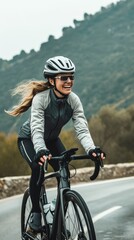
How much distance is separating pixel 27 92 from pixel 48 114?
14.5 inches

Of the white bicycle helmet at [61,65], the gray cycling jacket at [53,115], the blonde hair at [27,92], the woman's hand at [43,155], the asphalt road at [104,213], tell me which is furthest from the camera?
the asphalt road at [104,213]

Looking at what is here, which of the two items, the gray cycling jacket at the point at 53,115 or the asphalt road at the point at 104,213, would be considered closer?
the gray cycling jacket at the point at 53,115

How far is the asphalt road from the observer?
25.7 ft

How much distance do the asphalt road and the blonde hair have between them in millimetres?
2222

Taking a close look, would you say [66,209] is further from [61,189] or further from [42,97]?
[42,97]

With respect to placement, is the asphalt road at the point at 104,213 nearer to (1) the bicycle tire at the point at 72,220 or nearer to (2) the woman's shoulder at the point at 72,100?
(1) the bicycle tire at the point at 72,220

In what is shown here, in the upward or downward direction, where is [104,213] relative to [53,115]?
downward

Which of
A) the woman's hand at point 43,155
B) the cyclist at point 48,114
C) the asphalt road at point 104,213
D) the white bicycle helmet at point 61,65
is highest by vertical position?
the white bicycle helmet at point 61,65

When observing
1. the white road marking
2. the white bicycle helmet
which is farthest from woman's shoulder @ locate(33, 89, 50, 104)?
the white road marking

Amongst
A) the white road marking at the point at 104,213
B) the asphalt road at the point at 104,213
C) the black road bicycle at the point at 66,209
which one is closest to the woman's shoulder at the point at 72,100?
the black road bicycle at the point at 66,209

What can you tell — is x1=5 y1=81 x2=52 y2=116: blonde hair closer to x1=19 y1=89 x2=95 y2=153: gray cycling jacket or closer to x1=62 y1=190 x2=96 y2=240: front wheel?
x1=19 y1=89 x2=95 y2=153: gray cycling jacket

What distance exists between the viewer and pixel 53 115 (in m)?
5.41

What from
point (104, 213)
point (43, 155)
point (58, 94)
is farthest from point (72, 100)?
point (104, 213)

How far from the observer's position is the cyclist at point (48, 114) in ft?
17.2
